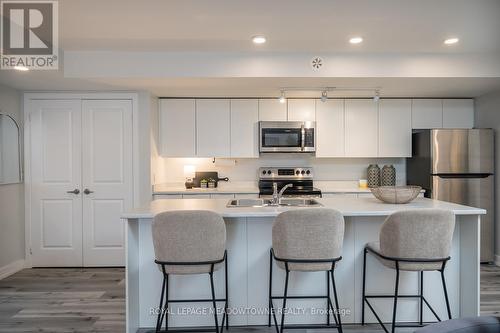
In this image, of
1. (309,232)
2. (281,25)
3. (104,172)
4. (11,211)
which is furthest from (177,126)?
(309,232)

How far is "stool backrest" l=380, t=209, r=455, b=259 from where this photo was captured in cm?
212

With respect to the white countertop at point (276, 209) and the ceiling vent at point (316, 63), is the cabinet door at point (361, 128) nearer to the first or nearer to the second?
the ceiling vent at point (316, 63)

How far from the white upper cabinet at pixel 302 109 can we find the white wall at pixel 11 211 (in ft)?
10.9

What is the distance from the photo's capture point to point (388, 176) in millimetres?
4719

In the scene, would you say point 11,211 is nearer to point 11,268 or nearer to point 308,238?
point 11,268

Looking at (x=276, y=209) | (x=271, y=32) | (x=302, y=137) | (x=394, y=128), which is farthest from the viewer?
(x=394, y=128)

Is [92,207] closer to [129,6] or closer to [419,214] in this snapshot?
[129,6]

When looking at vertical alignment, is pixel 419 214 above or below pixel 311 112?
A: below

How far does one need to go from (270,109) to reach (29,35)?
2737 millimetres

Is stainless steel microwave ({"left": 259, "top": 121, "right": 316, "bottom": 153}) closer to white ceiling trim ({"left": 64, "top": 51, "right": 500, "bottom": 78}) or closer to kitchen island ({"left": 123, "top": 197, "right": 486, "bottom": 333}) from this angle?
white ceiling trim ({"left": 64, "top": 51, "right": 500, "bottom": 78})

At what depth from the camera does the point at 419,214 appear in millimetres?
2107

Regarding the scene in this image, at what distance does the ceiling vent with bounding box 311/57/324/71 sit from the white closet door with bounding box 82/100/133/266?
7.29ft

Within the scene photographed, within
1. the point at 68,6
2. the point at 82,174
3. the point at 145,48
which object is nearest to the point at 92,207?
the point at 82,174

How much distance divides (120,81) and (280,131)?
2031 millimetres
